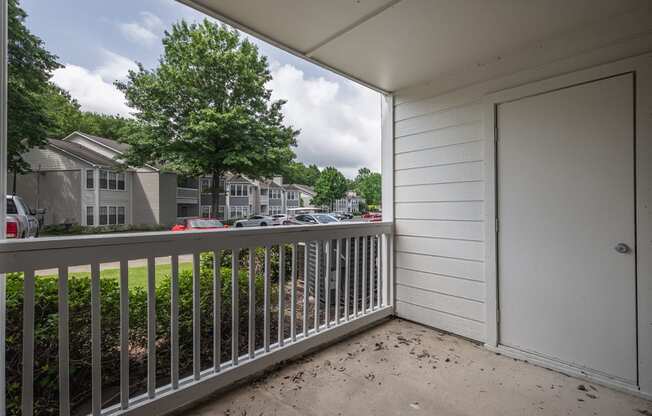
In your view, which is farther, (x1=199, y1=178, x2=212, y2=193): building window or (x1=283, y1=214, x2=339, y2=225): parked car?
(x1=283, y1=214, x2=339, y2=225): parked car

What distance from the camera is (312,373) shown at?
2107mm

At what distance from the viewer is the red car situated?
1.65 meters

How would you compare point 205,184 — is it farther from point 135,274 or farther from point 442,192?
point 442,192

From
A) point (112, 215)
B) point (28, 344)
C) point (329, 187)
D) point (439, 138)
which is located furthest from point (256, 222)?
point (439, 138)

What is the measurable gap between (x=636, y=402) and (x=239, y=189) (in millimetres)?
2568

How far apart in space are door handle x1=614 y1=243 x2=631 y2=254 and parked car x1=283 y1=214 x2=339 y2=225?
1800 millimetres

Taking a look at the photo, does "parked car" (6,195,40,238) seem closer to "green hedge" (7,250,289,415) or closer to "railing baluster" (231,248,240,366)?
"green hedge" (7,250,289,415)

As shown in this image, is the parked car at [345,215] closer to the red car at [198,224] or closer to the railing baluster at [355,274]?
the railing baluster at [355,274]

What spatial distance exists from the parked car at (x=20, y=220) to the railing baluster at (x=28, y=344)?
18cm

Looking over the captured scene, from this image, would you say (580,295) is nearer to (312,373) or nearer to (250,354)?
(312,373)

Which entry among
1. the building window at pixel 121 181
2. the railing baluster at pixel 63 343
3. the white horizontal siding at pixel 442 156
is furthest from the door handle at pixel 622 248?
the railing baluster at pixel 63 343

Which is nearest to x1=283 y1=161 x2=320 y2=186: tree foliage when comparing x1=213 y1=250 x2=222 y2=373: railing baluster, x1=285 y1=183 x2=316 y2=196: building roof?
x1=285 y1=183 x2=316 y2=196: building roof

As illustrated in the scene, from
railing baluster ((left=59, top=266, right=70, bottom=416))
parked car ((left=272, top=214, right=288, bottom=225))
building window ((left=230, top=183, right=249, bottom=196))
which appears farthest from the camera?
parked car ((left=272, top=214, right=288, bottom=225))

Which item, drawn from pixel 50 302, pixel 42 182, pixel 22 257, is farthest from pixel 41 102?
pixel 50 302
